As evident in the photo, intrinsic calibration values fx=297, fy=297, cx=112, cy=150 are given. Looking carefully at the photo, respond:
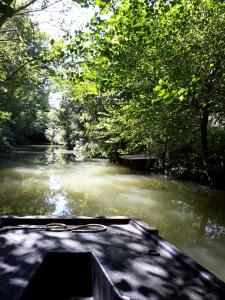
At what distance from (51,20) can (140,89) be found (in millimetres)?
4103

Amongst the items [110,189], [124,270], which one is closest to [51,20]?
[110,189]

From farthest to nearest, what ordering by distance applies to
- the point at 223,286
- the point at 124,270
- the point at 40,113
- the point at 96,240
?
the point at 40,113, the point at 96,240, the point at 124,270, the point at 223,286

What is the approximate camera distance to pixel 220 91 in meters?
10.7

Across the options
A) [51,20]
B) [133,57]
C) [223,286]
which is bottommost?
[223,286]

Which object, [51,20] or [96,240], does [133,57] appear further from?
[96,240]

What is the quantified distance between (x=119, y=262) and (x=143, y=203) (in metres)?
7.31

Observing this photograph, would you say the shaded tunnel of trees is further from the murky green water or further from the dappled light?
the murky green water

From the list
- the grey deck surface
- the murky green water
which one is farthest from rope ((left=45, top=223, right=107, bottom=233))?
the murky green water

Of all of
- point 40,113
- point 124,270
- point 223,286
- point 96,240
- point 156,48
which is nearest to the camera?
point 223,286

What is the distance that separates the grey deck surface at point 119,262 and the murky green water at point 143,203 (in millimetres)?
2225

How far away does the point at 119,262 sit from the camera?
3.20 m

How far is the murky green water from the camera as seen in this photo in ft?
22.7

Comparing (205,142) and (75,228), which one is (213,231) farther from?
(205,142)

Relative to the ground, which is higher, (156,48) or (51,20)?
(51,20)
